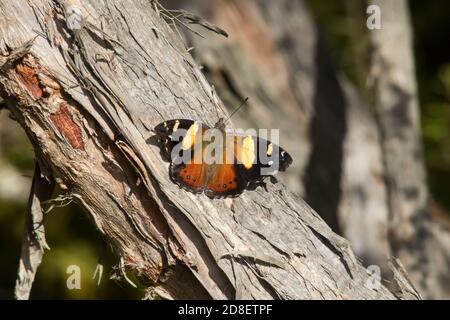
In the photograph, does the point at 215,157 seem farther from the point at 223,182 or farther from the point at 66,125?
the point at 66,125

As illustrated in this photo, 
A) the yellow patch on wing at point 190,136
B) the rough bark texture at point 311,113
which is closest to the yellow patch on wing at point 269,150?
the yellow patch on wing at point 190,136

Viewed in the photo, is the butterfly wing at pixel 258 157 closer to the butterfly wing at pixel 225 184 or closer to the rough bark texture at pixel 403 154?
the butterfly wing at pixel 225 184

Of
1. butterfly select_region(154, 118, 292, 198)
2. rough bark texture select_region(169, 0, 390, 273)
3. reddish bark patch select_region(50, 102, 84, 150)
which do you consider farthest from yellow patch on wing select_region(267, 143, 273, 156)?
rough bark texture select_region(169, 0, 390, 273)

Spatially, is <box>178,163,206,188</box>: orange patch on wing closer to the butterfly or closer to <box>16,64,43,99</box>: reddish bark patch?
the butterfly

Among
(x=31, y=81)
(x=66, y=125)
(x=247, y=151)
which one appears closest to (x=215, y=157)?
(x=247, y=151)

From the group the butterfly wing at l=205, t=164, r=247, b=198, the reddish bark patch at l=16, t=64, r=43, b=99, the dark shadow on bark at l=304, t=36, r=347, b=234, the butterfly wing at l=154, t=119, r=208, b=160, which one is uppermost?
the dark shadow on bark at l=304, t=36, r=347, b=234
